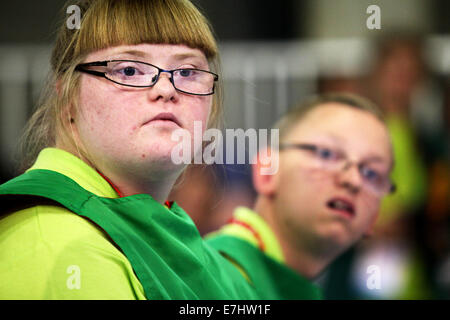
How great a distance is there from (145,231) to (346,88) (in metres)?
2.39

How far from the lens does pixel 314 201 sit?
62.8 inches

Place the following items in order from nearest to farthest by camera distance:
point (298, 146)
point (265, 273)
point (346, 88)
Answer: point (265, 273)
point (298, 146)
point (346, 88)

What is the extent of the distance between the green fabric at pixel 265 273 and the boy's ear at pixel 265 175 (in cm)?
17

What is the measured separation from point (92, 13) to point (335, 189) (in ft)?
2.39

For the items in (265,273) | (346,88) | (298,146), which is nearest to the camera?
(265,273)

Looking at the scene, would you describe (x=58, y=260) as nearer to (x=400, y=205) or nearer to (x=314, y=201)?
(x=314, y=201)

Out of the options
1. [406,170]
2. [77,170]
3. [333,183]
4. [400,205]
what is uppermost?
[77,170]

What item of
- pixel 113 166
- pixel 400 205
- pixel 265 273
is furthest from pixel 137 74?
pixel 400 205

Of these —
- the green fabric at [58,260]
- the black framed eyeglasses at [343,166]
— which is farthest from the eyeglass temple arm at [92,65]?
the black framed eyeglasses at [343,166]

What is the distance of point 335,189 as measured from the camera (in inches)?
62.4

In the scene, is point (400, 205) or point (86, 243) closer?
point (86, 243)

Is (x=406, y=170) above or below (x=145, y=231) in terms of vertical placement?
below
